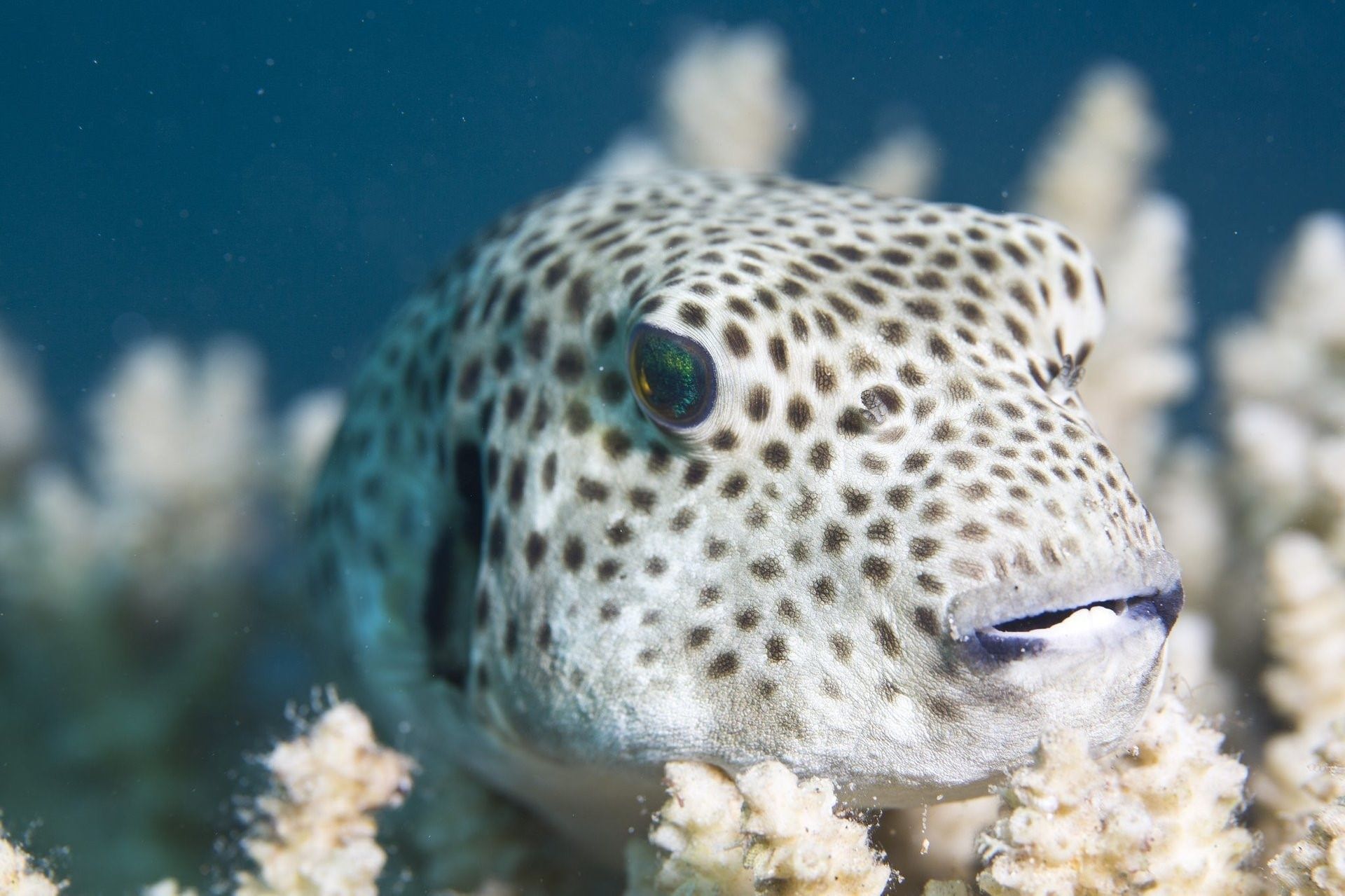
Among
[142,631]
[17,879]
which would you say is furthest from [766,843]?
[142,631]

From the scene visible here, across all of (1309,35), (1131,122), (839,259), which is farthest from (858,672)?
(1309,35)

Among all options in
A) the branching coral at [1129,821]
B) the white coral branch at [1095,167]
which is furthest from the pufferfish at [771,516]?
the white coral branch at [1095,167]

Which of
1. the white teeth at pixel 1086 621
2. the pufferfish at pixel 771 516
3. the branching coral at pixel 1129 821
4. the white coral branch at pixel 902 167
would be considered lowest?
the branching coral at pixel 1129 821

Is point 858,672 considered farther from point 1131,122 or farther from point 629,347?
point 1131,122

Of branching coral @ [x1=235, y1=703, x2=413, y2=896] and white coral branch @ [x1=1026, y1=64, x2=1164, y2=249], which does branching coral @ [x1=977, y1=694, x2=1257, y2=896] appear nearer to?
branching coral @ [x1=235, y1=703, x2=413, y2=896]

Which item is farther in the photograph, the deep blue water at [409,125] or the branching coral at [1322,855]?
the deep blue water at [409,125]

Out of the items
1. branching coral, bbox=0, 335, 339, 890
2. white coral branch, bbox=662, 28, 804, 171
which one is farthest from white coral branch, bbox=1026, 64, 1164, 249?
branching coral, bbox=0, 335, 339, 890

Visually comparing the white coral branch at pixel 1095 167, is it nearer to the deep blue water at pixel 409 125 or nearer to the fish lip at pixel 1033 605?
the deep blue water at pixel 409 125

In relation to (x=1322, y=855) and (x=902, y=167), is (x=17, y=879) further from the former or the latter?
(x=902, y=167)
